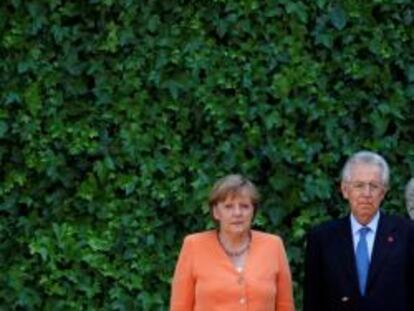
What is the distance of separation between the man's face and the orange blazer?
1.47ft

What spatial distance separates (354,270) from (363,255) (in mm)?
82

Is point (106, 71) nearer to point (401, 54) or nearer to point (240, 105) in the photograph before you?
point (240, 105)

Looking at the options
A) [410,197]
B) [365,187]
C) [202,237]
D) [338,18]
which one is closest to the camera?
[365,187]

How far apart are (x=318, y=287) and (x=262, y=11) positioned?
6.47ft

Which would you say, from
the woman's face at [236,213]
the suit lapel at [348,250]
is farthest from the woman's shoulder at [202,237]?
the suit lapel at [348,250]

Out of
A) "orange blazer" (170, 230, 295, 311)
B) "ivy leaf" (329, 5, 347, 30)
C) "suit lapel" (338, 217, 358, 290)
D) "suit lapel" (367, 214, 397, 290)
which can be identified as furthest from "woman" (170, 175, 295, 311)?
"ivy leaf" (329, 5, 347, 30)

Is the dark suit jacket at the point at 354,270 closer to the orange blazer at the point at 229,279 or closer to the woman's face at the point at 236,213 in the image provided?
the orange blazer at the point at 229,279

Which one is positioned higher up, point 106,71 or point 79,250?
point 106,71

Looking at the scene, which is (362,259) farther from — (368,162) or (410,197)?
(410,197)

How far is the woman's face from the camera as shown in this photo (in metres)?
4.89

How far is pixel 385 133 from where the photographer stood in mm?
6277

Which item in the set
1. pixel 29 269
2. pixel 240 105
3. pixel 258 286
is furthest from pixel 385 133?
pixel 29 269

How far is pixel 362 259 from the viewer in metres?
4.84

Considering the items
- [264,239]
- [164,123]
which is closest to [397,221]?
[264,239]
